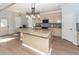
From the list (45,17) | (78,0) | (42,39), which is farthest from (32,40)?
(78,0)

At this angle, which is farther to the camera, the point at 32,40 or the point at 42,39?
the point at 32,40

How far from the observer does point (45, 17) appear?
2.87 metres

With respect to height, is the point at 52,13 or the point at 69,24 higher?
the point at 52,13

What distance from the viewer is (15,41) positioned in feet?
13.5

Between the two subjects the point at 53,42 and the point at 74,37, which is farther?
the point at 74,37

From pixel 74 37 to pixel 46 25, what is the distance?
75.3 inches

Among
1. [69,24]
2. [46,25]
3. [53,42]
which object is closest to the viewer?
[46,25]

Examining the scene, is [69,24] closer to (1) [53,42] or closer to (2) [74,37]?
(2) [74,37]

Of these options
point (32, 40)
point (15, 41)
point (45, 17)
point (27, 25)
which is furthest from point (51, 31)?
point (15, 41)

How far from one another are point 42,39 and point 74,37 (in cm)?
183
